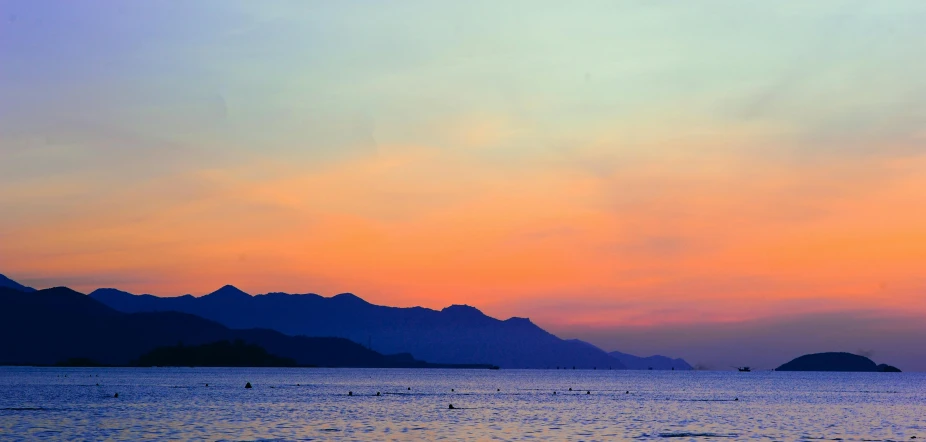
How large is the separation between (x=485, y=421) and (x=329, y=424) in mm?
18524

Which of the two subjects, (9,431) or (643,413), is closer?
(9,431)

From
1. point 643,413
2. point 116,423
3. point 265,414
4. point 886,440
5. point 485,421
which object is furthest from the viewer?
point 643,413

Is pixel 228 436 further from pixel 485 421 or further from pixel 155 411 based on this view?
pixel 155 411

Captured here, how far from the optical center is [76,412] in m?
117

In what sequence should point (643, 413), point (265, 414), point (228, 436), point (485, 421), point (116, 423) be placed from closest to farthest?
point (228, 436) → point (116, 423) → point (485, 421) → point (265, 414) → point (643, 413)

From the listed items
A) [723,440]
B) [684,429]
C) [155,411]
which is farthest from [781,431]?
[155,411]

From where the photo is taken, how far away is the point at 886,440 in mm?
92000

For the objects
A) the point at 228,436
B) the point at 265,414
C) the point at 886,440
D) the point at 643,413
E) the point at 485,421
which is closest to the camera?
the point at 228,436

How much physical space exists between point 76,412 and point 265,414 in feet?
76.2

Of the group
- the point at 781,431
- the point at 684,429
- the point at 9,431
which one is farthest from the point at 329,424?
the point at 781,431

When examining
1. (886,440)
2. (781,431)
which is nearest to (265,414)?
(781,431)

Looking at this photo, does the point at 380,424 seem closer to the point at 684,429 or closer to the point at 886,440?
the point at 684,429

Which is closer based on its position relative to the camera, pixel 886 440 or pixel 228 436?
pixel 228 436

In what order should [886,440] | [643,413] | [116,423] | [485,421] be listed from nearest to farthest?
[886,440], [116,423], [485,421], [643,413]
